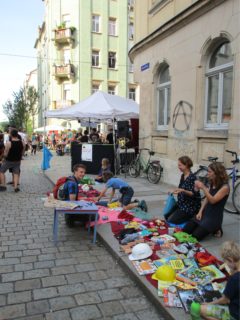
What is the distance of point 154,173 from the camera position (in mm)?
10938

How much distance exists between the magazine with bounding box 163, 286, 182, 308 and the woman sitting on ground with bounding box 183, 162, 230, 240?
5.28 feet

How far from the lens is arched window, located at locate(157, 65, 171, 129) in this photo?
1105cm

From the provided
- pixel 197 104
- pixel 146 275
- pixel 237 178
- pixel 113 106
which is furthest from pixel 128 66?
pixel 146 275

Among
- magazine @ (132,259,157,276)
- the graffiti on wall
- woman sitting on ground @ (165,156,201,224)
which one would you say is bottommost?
magazine @ (132,259,157,276)

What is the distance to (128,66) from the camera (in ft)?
117

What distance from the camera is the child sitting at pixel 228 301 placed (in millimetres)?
2721

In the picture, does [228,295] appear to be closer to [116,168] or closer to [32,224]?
[32,224]

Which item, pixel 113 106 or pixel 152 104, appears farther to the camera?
→ pixel 113 106

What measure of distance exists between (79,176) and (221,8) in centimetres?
531

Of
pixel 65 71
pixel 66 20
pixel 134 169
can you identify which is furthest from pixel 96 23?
pixel 134 169

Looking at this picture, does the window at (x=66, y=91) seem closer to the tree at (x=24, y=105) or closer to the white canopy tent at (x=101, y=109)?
the tree at (x=24, y=105)

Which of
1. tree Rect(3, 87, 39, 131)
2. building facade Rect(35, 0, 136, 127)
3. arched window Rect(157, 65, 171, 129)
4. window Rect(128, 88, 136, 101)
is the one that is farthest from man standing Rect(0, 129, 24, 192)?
tree Rect(3, 87, 39, 131)

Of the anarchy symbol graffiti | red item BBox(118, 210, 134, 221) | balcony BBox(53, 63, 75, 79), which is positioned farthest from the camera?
balcony BBox(53, 63, 75, 79)

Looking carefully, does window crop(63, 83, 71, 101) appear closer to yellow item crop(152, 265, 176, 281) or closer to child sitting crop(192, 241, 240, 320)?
yellow item crop(152, 265, 176, 281)
